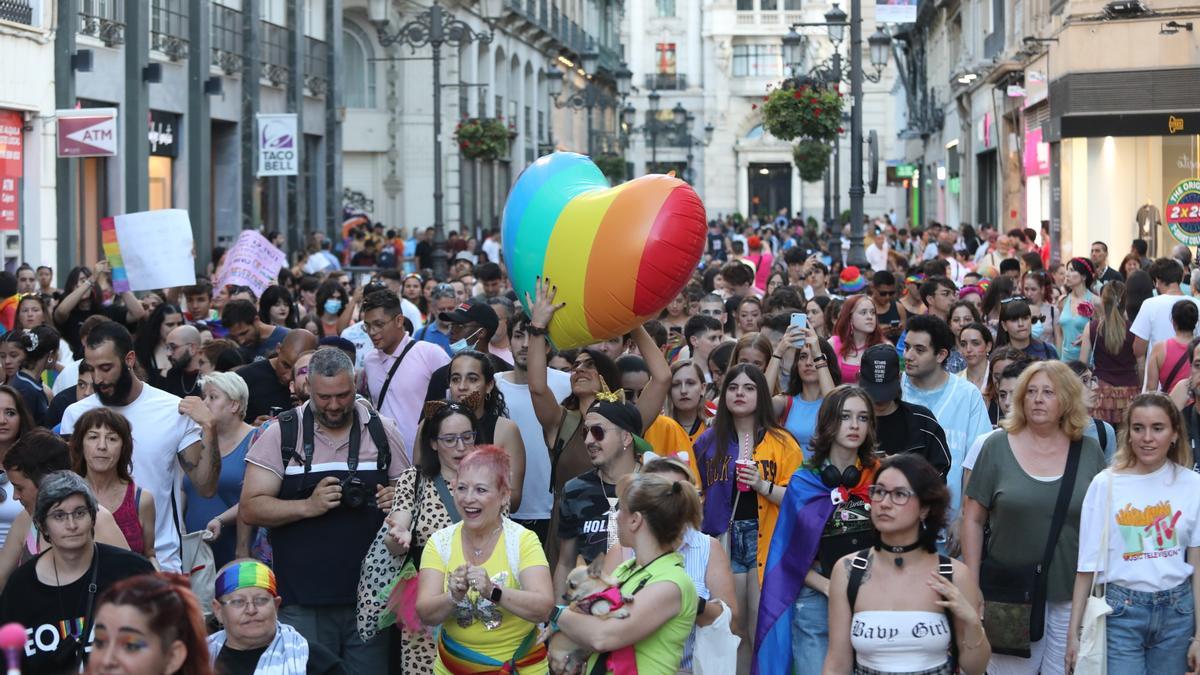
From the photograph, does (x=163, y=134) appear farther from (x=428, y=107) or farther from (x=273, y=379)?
(x=273, y=379)

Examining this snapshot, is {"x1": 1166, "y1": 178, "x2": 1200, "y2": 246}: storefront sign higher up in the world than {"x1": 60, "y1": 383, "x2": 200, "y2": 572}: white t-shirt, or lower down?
higher up

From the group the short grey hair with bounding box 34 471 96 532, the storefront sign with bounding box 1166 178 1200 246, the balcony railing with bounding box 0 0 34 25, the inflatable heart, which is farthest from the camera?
the balcony railing with bounding box 0 0 34 25

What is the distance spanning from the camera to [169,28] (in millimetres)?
27078

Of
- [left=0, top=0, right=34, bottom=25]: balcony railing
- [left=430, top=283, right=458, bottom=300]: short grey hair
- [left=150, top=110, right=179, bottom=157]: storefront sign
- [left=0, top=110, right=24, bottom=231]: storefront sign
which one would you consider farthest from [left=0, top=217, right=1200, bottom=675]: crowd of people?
[left=150, top=110, right=179, bottom=157]: storefront sign

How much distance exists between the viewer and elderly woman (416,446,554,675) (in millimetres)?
6430

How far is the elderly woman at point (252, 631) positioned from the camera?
595cm

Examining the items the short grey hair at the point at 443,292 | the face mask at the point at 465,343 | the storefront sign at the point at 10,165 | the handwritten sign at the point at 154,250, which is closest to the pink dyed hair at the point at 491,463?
the face mask at the point at 465,343

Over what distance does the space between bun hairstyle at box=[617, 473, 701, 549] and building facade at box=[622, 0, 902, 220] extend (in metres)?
84.9

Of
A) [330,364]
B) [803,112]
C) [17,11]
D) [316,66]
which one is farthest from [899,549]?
[316,66]

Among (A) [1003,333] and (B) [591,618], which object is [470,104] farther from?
(B) [591,618]

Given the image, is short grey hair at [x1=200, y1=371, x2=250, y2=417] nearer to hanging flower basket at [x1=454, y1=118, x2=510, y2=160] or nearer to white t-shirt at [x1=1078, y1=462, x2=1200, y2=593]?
white t-shirt at [x1=1078, y1=462, x2=1200, y2=593]

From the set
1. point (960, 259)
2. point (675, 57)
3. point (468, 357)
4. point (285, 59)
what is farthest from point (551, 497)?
point (675, 57)

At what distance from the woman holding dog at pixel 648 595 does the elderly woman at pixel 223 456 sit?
282 cm

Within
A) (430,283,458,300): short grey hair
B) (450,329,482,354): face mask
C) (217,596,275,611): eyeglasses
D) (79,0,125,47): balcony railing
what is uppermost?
(79,0,125,47): balcony railing
